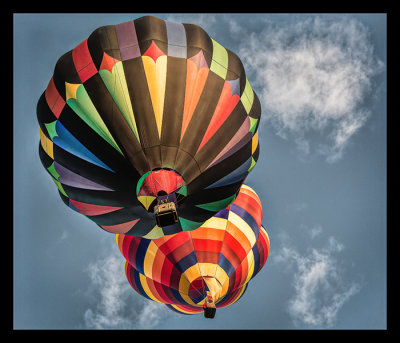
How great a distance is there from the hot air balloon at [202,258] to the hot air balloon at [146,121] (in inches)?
72.7

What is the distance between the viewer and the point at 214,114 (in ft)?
25.3

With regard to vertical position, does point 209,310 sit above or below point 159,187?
below

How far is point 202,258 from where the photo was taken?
9.72 meters

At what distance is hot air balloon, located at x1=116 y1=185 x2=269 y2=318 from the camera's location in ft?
31.5

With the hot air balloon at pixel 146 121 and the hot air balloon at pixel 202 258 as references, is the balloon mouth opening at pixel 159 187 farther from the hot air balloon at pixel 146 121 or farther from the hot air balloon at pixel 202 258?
the hot air balloon at pixel 202 258

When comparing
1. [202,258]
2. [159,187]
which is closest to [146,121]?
[159,187]

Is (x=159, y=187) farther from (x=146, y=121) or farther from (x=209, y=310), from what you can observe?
(x=209, y=310)

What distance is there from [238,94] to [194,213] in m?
2.71

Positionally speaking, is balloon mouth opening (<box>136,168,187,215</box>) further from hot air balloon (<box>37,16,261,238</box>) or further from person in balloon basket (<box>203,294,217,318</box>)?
person in balloon basket (<box>203,294,217,318</box>)

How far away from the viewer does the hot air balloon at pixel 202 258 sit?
960cm

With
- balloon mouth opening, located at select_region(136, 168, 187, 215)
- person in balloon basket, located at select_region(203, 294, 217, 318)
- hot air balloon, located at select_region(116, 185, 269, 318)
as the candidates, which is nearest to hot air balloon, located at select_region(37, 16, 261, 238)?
Answer: balloon mouth opening, located at select_region(136, 168, 187, 215)

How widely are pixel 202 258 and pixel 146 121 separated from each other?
4159 millimetres

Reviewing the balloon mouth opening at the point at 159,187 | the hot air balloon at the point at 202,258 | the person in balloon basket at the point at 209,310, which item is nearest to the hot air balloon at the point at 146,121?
the balloon mouth opening at the point at 159,187

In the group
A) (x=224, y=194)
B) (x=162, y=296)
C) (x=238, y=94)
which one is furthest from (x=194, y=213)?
(x=162, y=296)
